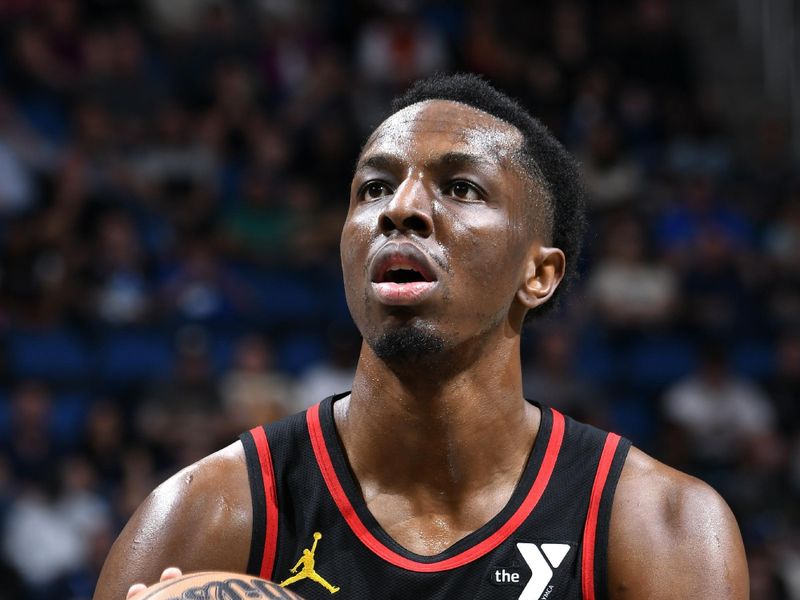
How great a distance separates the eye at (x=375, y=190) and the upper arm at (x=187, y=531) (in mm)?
742

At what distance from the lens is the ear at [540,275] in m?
3.12

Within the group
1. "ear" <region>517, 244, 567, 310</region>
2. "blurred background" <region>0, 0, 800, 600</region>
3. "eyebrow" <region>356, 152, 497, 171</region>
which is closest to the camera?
"eyebrow" <region>356, 152, 497, 171</region>

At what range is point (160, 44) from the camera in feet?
34.8

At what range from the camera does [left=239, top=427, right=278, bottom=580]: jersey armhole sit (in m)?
2.85

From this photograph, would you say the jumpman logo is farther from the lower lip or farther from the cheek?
the cheek

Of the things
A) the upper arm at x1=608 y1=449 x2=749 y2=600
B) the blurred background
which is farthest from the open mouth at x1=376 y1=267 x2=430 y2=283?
the blurred background

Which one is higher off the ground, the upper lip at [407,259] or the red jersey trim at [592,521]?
the upper lip at [407,259]

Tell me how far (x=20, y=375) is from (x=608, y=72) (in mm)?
5915

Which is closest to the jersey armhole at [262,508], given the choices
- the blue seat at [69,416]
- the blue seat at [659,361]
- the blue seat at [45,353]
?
the blue seat at [69,416]

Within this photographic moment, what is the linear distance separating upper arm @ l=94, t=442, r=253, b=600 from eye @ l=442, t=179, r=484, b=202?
837 mm

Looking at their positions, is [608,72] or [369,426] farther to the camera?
[608,72]

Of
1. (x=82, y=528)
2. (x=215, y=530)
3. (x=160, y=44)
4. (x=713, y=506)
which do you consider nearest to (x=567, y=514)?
(x=713, y=506)

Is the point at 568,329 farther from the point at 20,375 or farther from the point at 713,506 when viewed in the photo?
the point at 713,506

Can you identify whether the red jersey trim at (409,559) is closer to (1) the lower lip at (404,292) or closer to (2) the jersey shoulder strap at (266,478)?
(2) the jersey shoulder strap at (266,478)
